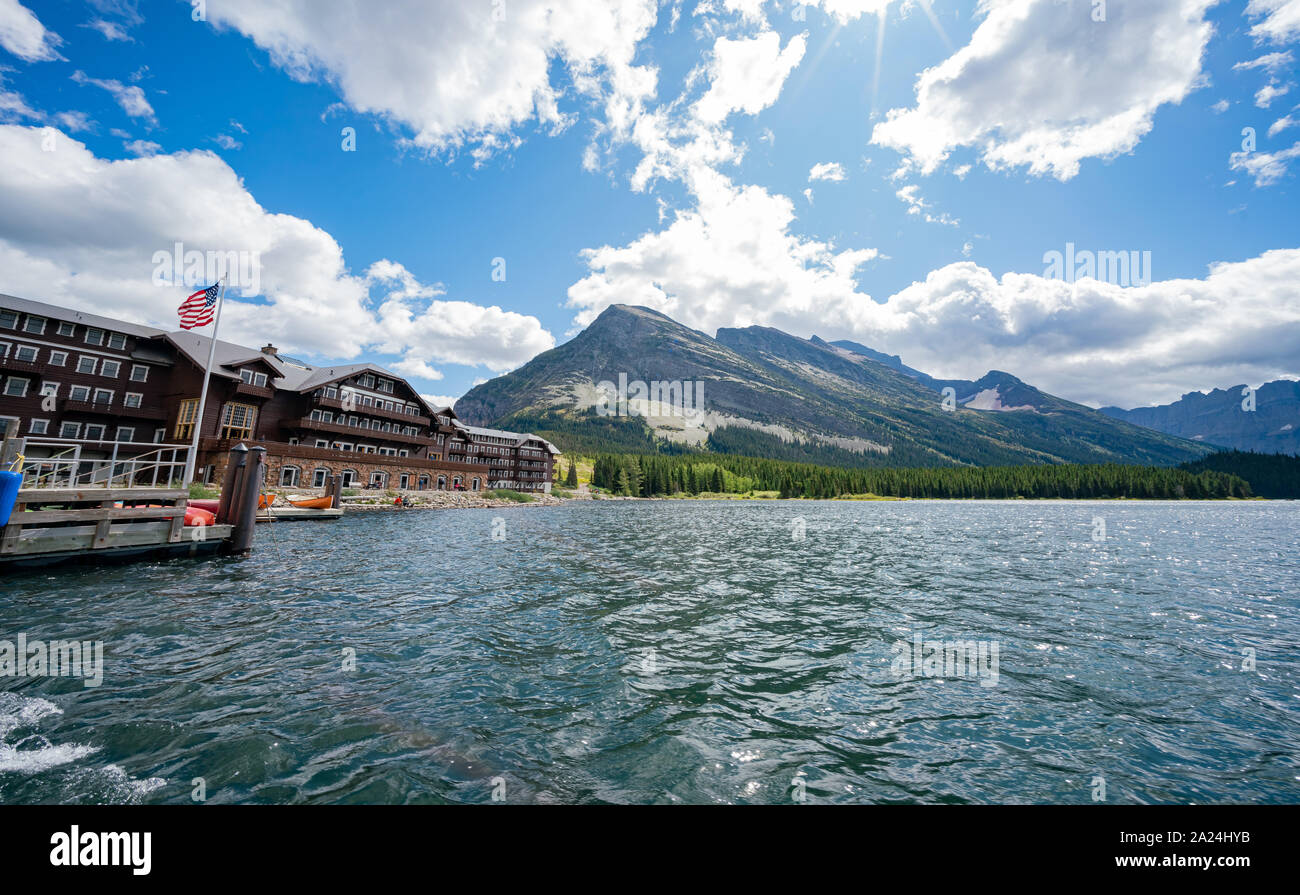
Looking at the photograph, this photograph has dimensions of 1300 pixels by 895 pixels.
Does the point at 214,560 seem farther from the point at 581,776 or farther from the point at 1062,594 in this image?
the point at 1062,594

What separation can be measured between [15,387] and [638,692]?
71.4 m

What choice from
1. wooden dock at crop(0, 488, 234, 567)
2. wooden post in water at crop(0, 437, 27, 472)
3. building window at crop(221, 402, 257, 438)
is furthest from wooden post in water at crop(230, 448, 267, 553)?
building window at crop(221, 402, 257, 438)

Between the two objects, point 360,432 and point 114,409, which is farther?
point 360,432

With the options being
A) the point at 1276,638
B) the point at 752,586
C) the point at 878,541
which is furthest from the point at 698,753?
the point at 878,541

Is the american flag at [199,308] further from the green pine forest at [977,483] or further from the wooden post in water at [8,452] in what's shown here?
the green pine forest at [977,483]

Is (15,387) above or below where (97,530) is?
above

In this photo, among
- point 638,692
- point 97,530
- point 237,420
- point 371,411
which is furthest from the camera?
point 371,411

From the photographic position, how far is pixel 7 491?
51.9 feet

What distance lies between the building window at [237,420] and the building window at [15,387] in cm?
1497

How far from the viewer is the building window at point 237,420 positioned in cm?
5434

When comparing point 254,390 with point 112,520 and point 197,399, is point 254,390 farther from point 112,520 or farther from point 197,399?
point 112,520

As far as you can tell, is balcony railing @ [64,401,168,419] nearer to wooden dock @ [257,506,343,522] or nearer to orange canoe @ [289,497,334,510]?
wooden dock @ [257,506,343,522]

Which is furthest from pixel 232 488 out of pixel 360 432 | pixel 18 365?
pixel 360 432

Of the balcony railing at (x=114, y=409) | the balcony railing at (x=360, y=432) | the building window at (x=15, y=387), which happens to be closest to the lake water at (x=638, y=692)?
the balcony railing at (x=114, y=409)
